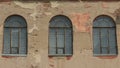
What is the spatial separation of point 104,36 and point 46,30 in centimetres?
305

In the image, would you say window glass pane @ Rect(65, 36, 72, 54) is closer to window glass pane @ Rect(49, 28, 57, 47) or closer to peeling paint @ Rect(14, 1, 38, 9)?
window glass pane @ Rect(49, 28, 57, 47)

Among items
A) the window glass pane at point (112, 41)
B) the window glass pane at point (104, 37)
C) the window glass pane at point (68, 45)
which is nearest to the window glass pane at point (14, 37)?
the window glass pane at point (68, 45)

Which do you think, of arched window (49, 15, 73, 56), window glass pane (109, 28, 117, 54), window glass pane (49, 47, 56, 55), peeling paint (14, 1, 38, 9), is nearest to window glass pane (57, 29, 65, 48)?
arched window (49, 15, 73, 56)

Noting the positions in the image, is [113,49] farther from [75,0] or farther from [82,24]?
[75,0]

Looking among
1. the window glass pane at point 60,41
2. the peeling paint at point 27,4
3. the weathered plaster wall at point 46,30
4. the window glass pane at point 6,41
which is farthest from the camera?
the peeling paint at point 27,4

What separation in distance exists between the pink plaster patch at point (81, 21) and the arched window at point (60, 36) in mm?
337

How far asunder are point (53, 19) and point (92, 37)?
2.26 metres

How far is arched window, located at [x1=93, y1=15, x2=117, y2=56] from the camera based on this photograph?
18625 millimetres

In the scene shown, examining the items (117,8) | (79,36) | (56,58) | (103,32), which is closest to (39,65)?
(56,58)

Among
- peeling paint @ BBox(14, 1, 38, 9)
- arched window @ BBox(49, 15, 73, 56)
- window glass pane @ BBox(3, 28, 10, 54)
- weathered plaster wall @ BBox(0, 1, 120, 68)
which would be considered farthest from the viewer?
peeling paint @ BBox(14, 1, 38, 9)

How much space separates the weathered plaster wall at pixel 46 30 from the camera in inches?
715

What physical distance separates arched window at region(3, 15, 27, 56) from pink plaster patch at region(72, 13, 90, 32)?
2.62m

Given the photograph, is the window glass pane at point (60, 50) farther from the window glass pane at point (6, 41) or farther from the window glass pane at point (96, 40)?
the window glass pane at point (6, 41)

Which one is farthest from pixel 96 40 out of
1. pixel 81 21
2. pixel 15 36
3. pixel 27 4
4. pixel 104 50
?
pixel 15 36
